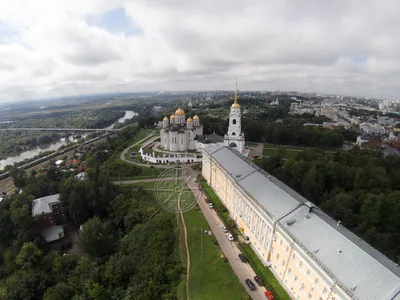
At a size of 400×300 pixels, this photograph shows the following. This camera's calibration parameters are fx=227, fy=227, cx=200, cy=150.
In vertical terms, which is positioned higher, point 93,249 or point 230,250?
point 230,250

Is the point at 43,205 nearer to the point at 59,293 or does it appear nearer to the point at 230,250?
the point at 59,293

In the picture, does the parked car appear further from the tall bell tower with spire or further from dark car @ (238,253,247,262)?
the tall bell tower with spire

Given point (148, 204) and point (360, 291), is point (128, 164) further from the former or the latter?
point (360, 291)

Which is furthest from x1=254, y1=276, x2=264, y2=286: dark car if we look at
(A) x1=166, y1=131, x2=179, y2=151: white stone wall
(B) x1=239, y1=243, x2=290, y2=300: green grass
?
(A) x1=166, y1=131, x2=179, y2=151: white stone wall

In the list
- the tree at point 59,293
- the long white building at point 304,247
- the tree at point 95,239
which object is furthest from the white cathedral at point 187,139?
the tree at point 59,293

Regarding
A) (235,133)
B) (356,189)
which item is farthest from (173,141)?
(356,189)

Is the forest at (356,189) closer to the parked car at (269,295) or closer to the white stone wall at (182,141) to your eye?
the parked car at (269,295)

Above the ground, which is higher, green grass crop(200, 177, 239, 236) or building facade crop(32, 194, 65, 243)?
green grass crop(200, 177, 239, 236)

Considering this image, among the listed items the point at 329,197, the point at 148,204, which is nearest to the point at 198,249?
the point at 148,204
